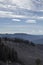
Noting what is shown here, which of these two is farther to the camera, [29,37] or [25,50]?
[29,37]

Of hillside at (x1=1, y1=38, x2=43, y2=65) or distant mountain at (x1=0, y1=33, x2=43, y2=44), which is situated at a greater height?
distant mountain at (x1=0, y1=33, x2=43, y2=44)

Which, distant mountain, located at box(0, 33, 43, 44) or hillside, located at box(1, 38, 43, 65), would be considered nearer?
hillside, located at box(1, 38, 43, 65)

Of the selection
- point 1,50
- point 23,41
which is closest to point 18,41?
point 23,41

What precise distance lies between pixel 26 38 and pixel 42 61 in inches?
78.1

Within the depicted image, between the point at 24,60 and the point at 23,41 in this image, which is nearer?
the point at 24,60

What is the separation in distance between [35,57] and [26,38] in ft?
5.06

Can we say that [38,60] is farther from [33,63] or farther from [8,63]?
[8,63]

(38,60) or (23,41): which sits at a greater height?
(23,41)

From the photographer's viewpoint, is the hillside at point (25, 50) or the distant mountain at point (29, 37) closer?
the hillside at point (25, 50)

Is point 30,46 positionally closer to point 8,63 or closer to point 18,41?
point 18,41

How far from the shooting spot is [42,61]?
49.4 ft

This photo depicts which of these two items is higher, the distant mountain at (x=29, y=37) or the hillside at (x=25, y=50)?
the distant mountain at (x=29, y=37)

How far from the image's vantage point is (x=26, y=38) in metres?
15.6

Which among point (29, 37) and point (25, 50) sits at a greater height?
point (29, 37)
